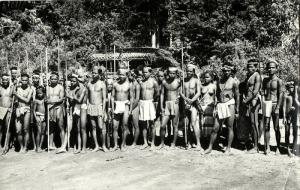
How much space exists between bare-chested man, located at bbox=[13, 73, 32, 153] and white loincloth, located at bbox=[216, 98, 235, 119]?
13.8ft

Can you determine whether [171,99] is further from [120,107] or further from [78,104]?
[78,104]

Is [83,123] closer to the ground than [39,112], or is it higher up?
closer to the ground

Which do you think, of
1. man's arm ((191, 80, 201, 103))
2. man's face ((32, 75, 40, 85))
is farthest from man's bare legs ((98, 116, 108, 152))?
man's arm ((191, 80, 201, 103))

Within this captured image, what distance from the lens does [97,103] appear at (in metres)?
8.40

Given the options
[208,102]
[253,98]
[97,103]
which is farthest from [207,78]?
[97,103]

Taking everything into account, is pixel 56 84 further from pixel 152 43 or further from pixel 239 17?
pixel 152 43

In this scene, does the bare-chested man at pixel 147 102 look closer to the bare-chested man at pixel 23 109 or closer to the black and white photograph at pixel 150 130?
the black and white photograph at pixel 150 130

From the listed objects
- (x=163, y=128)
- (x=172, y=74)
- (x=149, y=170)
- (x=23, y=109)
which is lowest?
(x=149, y=170)

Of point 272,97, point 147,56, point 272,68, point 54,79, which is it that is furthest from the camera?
point 147,56

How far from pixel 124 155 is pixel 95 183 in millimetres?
1870

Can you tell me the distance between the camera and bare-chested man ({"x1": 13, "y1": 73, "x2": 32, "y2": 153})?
853cm

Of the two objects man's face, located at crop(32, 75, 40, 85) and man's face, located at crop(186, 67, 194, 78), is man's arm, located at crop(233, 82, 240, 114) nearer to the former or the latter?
man's face, located at crop(186, 67, 194, 78)

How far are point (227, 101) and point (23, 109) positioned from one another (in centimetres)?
453

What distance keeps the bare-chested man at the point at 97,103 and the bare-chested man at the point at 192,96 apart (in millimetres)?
1785
